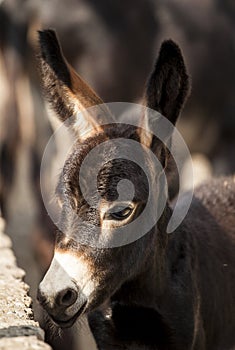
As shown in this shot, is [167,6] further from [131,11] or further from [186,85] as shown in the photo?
[186,85]

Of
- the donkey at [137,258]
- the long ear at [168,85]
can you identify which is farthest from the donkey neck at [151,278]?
the long ear at [168,85]

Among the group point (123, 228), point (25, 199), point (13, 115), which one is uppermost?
point (123, 228)

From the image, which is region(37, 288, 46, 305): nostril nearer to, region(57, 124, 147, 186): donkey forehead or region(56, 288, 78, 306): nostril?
region(56, 288, 78, 306): nostril

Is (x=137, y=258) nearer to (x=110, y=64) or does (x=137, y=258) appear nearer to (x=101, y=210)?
(x=101, y=210)

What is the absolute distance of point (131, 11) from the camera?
28.2 ft

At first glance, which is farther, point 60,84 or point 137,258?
point 60,84

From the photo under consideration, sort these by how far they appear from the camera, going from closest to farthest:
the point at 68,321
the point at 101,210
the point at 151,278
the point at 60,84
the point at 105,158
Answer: the point at 68,321
the point at 101,210
the point at 105,158
the point at 151,278
the point at 60,84

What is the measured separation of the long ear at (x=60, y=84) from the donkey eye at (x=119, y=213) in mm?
648

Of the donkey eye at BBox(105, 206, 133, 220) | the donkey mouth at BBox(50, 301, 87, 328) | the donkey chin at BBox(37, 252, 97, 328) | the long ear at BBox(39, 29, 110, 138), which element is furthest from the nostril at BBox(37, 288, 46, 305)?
the long ear at BBox(39, 29, 110, 138)

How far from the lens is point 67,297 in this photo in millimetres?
3953

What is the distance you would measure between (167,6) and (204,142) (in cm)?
118

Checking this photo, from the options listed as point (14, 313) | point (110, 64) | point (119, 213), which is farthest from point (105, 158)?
point (110, 64)

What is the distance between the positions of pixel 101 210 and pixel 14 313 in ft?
2.03

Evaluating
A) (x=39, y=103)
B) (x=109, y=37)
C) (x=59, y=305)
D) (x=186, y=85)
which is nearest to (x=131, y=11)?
(x=109, y=37)
